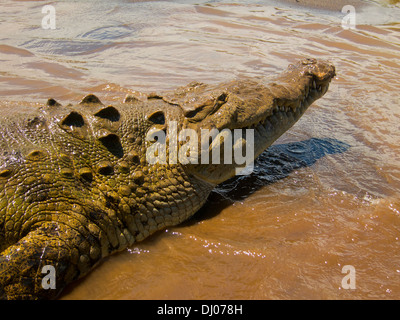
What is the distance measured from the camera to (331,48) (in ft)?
26.5

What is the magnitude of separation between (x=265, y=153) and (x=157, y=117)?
158cm

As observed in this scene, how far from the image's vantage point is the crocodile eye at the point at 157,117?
114 inches

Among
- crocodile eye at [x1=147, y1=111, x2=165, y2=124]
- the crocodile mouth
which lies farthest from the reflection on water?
crocodile eye at [x1=147, y1=111, x2=165, y2=124]

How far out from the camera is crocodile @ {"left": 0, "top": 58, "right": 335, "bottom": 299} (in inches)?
89.6

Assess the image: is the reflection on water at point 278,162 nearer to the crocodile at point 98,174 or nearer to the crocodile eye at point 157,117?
the crocodile at point 98,174

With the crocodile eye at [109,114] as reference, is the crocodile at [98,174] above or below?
below

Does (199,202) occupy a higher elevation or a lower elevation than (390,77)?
lower

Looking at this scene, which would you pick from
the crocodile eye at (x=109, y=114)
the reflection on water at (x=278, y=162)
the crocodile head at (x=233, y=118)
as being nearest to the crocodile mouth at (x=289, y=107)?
the crocodile head at (x=233, y=118)

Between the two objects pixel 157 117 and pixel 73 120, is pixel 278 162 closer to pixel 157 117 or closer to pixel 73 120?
pixel 157 117

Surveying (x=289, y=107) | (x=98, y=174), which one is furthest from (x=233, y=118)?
(x=98, y=174)

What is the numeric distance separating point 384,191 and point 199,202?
1.78m

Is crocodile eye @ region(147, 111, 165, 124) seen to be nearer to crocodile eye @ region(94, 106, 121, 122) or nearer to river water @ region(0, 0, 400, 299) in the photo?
crocodile eye @ region(94, 106, 121, 122)

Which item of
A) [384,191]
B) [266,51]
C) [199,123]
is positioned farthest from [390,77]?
[199,123]
